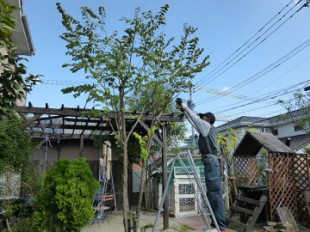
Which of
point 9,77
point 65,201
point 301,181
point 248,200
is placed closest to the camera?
point 9,77

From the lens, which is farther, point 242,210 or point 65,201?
point 242,210

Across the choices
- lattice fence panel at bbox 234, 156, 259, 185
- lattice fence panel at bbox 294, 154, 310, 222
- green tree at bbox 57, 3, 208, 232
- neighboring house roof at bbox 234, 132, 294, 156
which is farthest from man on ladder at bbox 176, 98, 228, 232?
lattice fence panel at bbox 234, 156, 259, 185

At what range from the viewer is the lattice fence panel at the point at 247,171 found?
27.4ft

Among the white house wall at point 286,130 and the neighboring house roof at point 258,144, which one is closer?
the neighboring house roof at point 258,144

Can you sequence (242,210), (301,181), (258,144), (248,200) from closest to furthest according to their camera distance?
(242,210)
(248,200)
(301,181)
(258,144)

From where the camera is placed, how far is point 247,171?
333 inches

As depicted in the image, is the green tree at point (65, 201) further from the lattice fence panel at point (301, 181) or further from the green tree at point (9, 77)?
the lattice fence panel at point (301, 181)

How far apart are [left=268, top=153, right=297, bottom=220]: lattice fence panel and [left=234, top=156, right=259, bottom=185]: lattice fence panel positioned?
1274 mm

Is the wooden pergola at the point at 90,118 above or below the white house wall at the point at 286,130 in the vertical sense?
below

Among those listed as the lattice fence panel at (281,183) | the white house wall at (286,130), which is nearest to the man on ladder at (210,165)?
the lattice fence panel at (281,183)

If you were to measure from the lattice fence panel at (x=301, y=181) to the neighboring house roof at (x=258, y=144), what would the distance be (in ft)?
1.08

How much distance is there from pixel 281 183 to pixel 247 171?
1.60 metres

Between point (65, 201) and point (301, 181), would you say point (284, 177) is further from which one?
point (65, 201)

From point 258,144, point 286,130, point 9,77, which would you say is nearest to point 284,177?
point 258,144
